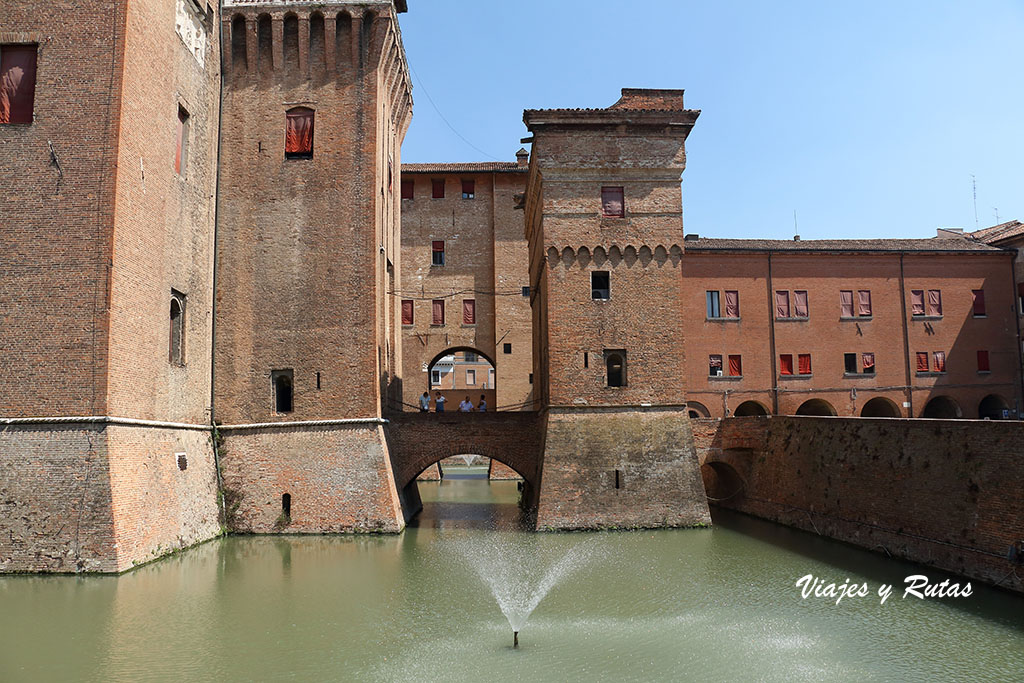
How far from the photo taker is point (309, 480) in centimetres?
1923

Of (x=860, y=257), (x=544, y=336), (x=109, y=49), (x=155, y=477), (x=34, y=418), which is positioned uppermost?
(x=109, y=49)

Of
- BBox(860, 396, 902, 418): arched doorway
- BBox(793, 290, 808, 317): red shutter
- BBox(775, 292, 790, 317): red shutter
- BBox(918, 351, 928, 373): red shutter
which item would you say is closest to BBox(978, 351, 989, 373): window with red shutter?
BBox(918, 351, 928, 373): red shutter

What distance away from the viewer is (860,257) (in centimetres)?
3130

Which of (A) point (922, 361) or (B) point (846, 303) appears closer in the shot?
(B) point (846, 303)

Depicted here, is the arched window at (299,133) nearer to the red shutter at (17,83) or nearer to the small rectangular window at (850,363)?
the red shutter at (17,83)

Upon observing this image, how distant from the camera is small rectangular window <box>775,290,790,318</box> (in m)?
30.6

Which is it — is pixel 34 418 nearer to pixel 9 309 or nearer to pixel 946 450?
pixel 9 309

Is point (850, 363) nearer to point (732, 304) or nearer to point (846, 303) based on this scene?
point (846, 303)

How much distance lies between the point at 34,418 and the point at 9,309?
7.31 ft

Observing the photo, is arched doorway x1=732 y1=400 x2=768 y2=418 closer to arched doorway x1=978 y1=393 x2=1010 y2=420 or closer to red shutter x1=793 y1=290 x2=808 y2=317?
red shutter x1=793 y1=290 x2=808 y2=317

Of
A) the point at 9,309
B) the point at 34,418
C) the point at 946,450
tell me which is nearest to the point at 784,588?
the point at 946,450

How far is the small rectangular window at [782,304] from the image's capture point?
30609 millimetres

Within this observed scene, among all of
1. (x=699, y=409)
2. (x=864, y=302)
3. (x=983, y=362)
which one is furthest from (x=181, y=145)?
(x=983, y=362)

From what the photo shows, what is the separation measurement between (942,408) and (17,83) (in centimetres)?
3384
